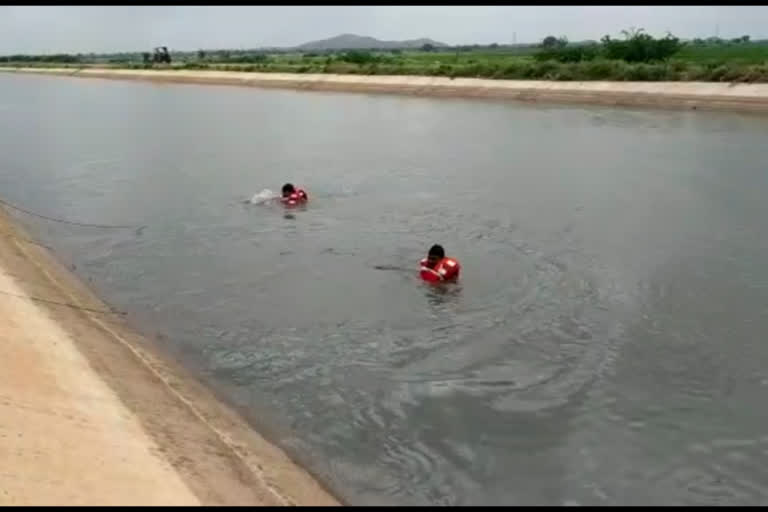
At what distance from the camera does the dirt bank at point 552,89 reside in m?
50.3

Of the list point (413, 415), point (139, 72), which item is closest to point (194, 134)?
point (413, 415)

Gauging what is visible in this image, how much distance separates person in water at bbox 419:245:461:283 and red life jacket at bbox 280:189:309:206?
9.77 m

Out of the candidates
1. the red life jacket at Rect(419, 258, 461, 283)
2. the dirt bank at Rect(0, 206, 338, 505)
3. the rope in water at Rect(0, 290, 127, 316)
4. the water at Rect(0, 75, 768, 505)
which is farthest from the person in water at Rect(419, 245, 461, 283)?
the rope in water at Rect(0, 290, 127, 316)

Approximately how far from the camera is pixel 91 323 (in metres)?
14.3

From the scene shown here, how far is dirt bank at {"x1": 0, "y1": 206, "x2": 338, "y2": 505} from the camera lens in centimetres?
777

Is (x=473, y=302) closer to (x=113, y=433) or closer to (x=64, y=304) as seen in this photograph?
(x=64, y=304)

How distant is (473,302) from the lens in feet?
52.3

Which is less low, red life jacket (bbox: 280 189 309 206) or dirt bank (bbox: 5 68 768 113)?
dirt bank (bbox: 5 68 768 113)

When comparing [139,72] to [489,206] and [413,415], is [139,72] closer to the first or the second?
[489,206]

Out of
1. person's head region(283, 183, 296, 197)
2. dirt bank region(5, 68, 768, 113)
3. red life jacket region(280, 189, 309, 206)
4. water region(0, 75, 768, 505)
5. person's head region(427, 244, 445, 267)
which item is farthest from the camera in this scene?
dirt bank region(5, 68, 768, 113)

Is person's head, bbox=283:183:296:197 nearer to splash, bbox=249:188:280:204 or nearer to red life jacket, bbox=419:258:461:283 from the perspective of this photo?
splash, bbox=249:188:280:204

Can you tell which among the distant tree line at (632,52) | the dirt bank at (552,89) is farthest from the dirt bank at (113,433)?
the distant tree line at (632,52)

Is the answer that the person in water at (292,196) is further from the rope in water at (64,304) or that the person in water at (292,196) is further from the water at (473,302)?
the rope in water at (64,304)

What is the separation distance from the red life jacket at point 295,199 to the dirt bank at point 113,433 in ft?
41.8
